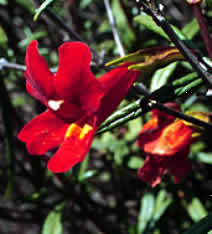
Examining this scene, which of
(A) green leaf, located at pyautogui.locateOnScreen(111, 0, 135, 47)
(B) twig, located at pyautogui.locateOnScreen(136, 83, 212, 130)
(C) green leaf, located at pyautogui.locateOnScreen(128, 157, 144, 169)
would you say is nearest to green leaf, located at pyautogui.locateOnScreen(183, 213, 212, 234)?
(B) twig, located at pyautogui.locateOnScreen(136, 83, 212, 130)

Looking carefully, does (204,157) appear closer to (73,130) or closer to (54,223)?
(54,223)

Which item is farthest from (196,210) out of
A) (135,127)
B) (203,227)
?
(203,227)

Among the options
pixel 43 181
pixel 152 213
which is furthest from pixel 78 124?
pixel 43 181

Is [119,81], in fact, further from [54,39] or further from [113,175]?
[54,39]

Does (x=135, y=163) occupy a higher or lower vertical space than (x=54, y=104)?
lower

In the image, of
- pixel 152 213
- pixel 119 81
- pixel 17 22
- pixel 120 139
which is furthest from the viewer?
pixel 17 22
